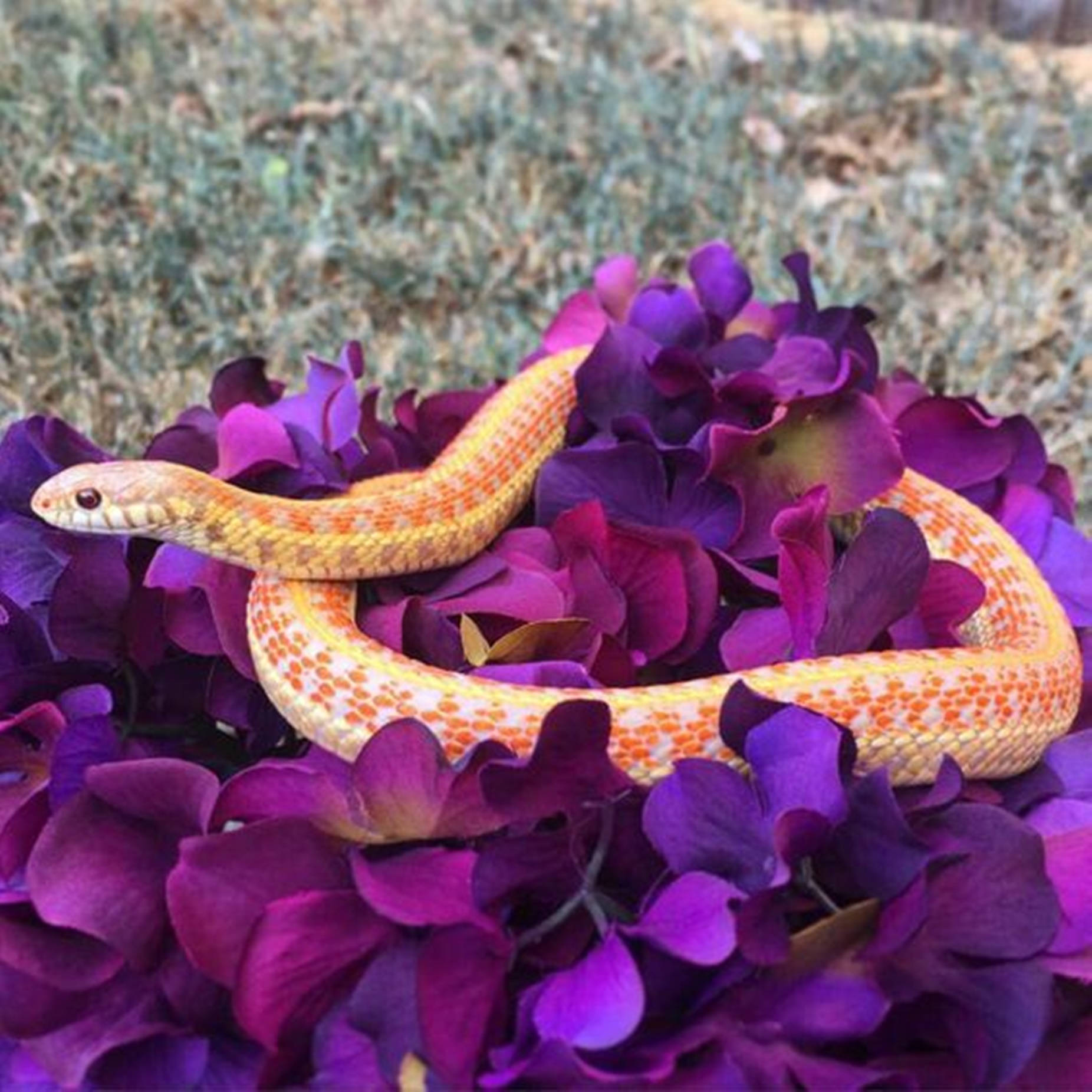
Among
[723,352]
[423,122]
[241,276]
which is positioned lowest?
[241,276]

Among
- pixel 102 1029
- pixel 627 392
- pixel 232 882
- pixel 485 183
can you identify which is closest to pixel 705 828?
pixel 232 882

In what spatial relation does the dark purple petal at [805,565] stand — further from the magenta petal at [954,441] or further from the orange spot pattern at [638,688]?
the magenta petal at [954,441]

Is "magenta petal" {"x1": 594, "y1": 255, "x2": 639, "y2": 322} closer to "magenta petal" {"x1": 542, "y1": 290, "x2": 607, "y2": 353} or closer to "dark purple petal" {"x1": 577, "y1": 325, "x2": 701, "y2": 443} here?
"magenta petal" {"x1": 542, "y1": 290, "x2": 607, "y2": 353}

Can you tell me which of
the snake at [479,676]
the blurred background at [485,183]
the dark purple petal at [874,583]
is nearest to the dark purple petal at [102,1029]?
the snake at [479,676]

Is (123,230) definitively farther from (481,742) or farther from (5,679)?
(481,742)

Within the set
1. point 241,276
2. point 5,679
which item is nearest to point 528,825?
point 5,679

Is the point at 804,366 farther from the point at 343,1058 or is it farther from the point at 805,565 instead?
the point at 343,1058
